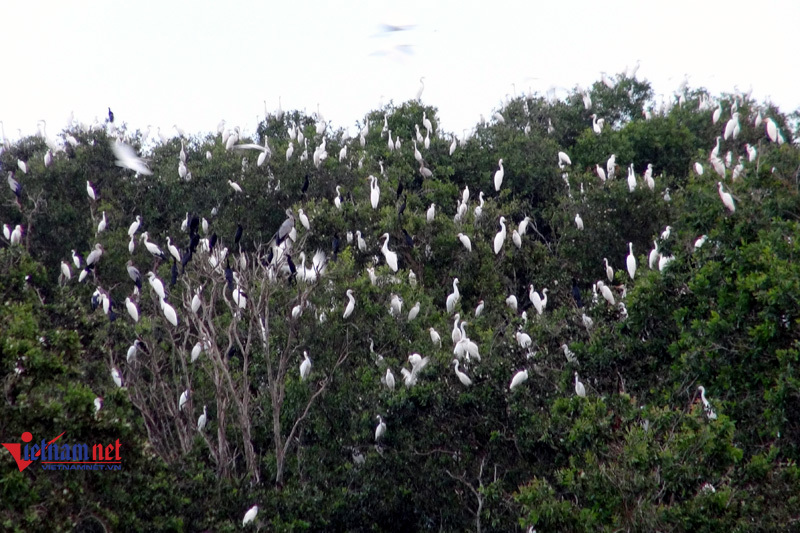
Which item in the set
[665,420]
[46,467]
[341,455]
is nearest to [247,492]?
[341,455]

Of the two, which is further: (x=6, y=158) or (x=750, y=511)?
(x=6, y=158)

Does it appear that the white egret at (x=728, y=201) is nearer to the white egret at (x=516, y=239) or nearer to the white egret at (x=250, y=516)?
the white egret at (x=516, y=239)

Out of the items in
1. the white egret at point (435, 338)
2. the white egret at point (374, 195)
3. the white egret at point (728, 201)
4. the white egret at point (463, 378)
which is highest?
the white egret at point (374, 195)

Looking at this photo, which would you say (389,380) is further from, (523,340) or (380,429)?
(523,340)

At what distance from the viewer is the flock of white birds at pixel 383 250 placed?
10.3 m

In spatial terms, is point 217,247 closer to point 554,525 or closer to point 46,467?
point 46,467

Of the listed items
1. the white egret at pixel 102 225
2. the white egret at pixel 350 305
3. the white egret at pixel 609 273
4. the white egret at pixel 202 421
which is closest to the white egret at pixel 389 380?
the white egret at pixel 350 305

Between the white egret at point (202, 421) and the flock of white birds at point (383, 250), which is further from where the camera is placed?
the white egret at point (202, 421)

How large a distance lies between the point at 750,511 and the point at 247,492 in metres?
5.29

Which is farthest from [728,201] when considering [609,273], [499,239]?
[499,239]

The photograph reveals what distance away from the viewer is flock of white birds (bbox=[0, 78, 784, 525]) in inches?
406

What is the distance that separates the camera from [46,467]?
7207 millimetres

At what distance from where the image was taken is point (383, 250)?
46.3ft

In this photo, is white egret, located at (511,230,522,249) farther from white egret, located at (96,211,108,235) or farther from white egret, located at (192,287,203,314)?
white egret, located at (96,211,108,235)
